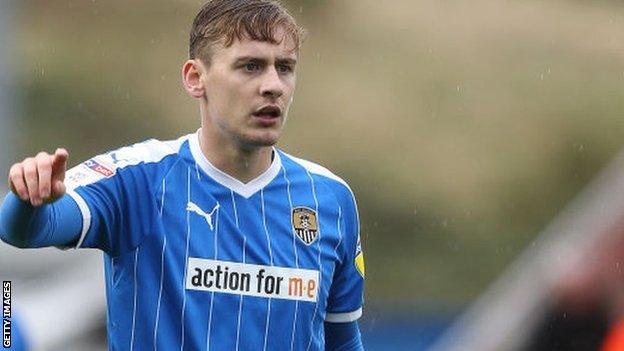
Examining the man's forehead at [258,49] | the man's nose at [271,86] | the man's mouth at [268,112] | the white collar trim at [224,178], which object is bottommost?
the white collar trim at [224,178]

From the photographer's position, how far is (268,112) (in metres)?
3.36

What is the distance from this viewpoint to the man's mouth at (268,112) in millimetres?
3352

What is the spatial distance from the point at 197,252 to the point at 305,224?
0.32 meters

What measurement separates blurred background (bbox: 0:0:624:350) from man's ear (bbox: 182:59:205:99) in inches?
109

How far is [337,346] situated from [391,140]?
10.6ft

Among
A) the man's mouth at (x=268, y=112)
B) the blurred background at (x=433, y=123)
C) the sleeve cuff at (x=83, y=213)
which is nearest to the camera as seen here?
the sleeve cuff at (x=83, y=213)

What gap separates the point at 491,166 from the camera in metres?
7.07

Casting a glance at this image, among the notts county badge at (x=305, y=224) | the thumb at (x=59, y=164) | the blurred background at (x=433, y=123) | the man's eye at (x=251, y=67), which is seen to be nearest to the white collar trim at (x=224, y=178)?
the notts county badge at (x=305, y=224)

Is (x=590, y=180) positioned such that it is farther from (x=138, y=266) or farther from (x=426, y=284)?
(x=138, y=266)

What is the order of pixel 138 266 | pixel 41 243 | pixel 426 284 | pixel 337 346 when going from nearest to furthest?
pixel 41 243, pixel 138 266, pixel 337 346, pixel 426 284

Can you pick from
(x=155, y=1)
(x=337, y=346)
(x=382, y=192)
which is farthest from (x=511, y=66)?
(x=337, y=346)

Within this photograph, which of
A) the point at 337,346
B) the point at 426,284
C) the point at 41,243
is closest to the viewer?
the point at 41,243

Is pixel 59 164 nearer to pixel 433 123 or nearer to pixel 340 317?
pixel 340 317

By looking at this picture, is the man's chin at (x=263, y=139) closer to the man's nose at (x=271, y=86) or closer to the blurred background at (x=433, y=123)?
the man's nose at (x=271, y=86)
